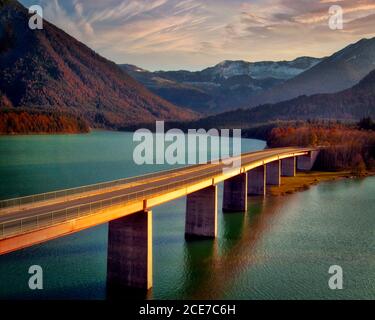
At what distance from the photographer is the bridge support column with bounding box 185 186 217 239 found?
171ft

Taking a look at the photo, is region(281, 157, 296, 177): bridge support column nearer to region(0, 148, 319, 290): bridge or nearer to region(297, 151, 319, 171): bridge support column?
region(297, 151, 319, 171): bridge support column

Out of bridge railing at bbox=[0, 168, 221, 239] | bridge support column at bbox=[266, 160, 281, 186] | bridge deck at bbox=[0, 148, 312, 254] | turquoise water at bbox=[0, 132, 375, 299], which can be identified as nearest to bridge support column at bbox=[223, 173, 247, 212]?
turquoise water at bbox=[0, 132, 375, 299]

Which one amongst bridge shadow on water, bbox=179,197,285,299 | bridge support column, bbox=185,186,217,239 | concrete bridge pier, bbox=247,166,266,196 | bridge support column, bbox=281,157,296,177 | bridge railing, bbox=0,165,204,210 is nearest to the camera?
bridge railing, bbox=0,165,204,210

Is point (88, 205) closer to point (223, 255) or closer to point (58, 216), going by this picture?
point (58, 216)

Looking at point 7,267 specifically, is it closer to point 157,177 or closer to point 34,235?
point 34,235

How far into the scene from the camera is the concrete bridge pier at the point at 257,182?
3219 inches

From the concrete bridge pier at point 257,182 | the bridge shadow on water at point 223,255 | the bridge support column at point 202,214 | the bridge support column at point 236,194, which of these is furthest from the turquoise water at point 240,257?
the concrete bridge pier at point 257,182

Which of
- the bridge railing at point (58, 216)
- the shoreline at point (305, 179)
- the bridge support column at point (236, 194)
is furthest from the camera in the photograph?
the shoreline at point (305, 179)

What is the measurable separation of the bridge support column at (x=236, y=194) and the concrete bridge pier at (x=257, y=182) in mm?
14536

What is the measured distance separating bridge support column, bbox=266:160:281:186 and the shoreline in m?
1.49

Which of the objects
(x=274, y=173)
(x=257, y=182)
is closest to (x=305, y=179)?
(x=274, y=173)

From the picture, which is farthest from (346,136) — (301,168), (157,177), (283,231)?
(157,177)

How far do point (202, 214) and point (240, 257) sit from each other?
849 centimetres

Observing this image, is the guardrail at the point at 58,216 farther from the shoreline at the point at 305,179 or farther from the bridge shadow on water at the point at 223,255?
the shoreline at the point at 305,179
